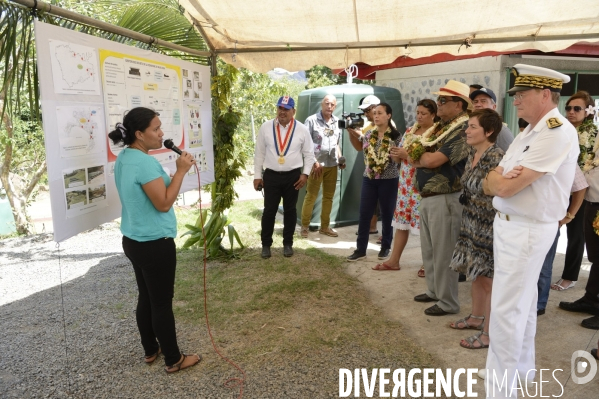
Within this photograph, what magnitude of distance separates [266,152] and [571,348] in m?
3.59

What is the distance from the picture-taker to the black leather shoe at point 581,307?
4014mm

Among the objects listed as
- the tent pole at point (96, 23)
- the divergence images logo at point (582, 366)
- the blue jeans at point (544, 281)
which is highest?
the tent pole at point (96, 23)

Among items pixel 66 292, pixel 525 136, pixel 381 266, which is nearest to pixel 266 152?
pixel 381 266

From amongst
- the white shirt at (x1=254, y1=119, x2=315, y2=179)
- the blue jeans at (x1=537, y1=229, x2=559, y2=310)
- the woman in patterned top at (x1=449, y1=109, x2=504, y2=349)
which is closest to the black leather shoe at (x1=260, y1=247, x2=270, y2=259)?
the white shirt at (x1=254, y1=119, x2=315, y2=179)

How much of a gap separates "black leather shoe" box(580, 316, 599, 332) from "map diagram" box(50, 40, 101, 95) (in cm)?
410

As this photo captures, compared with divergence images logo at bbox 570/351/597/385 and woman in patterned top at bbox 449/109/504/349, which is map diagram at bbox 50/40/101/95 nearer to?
woman in patterned top at bbox 449/109/504/349

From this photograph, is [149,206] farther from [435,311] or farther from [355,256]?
[355,256]

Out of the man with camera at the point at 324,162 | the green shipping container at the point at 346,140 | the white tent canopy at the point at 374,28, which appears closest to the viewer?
the white tent canopy at the point at 374,28

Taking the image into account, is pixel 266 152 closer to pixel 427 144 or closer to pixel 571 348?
pixel 427 144

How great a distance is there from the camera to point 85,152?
305 cm

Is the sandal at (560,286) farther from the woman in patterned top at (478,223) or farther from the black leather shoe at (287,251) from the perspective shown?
the black leather shoe at (287,251)

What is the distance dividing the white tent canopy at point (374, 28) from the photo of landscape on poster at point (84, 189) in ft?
6.07

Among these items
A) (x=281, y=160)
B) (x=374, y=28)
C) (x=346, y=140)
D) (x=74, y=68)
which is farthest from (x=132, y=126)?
(x=346, y=140)

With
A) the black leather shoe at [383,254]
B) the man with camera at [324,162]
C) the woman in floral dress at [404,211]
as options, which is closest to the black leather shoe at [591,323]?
the woman in floral dress at [404,211]
